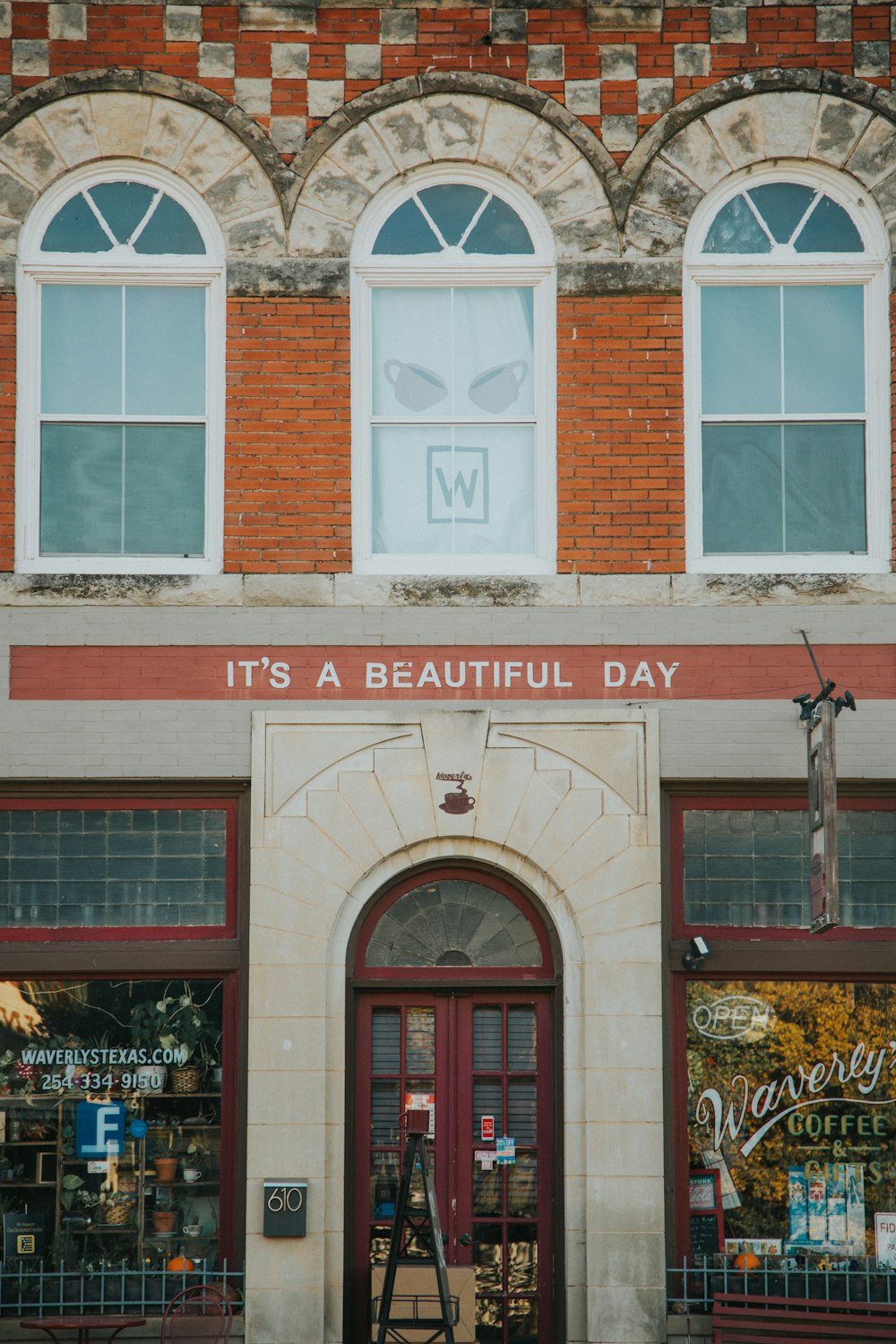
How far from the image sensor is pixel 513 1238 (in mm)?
9828

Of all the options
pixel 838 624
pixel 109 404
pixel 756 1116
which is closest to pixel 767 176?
pixel 838 624

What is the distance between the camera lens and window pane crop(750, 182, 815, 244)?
10.6 metres

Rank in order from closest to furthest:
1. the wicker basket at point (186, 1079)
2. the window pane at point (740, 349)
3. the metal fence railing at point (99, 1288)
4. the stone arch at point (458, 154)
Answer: the metal fence railing at point (99, 1288) < the wicker basket at point (186, 1079) < the stone arch at point (458, 154) < the window pane at point (740, 349)

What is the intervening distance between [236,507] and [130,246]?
1.96 metres

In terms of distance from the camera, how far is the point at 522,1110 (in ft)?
32.7

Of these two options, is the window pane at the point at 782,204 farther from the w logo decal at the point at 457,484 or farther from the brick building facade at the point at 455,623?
the w logo decal at the point at 457,484

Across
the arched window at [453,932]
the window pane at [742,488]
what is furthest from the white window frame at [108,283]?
the window pane at [742,488]

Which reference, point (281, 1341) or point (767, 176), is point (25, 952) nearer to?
point (281, 1341)

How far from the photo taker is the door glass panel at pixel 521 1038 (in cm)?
1002

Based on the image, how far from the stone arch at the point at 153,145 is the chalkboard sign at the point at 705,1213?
6617 millimetres

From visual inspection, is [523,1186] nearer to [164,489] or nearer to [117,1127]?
[117,1127]

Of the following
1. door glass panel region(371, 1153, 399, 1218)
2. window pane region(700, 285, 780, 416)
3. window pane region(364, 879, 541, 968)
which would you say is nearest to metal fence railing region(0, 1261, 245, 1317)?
door glass panel region(371, 1153, 399, 1218)

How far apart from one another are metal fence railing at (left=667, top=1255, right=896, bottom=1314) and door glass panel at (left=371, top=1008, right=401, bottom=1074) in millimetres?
2126

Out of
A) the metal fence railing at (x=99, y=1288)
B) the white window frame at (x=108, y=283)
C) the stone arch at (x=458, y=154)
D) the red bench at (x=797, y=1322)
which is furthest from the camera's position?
the stone arch at (x=458, y=154)
